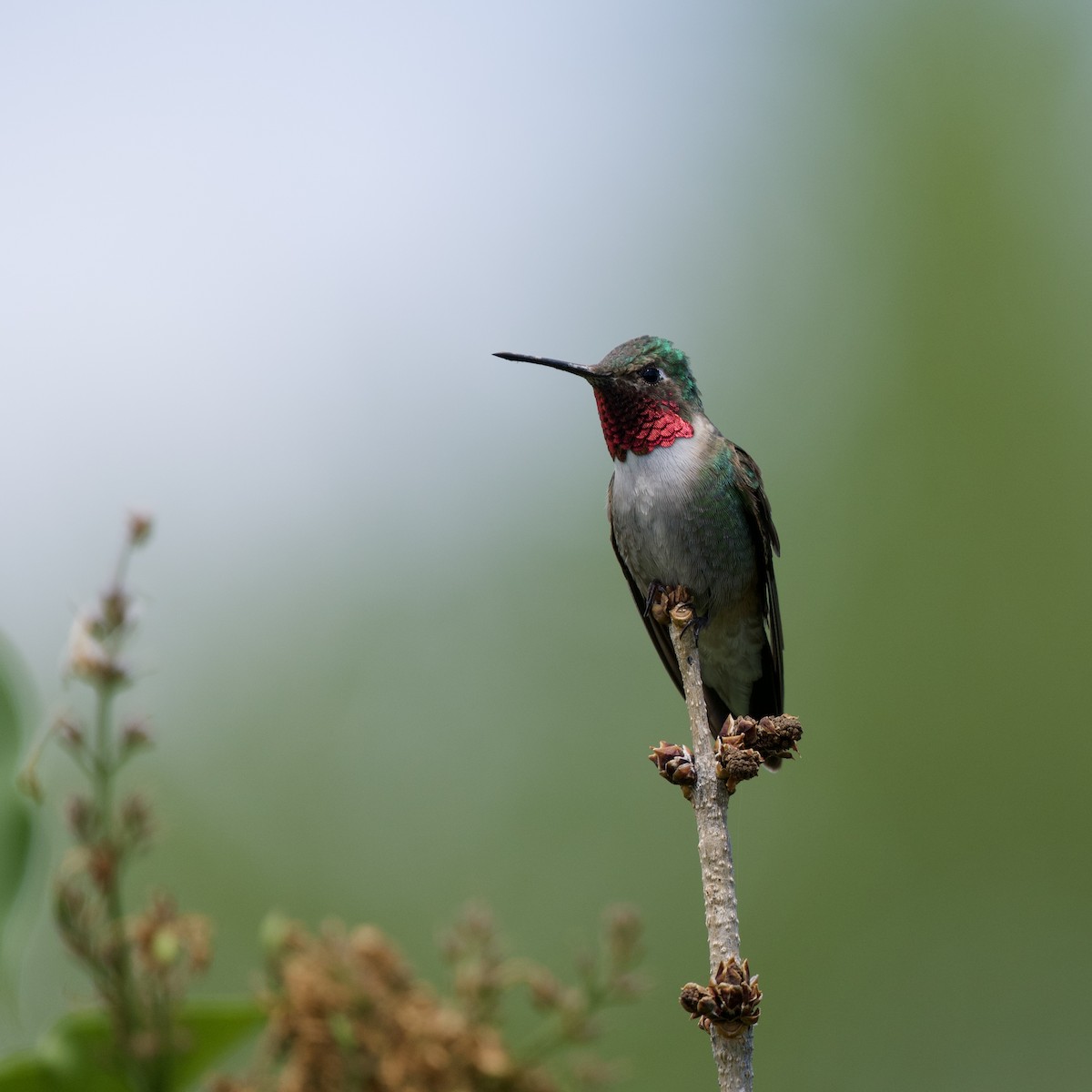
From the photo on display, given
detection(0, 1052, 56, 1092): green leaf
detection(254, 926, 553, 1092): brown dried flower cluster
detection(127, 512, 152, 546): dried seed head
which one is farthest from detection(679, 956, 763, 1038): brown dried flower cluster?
detection(127, 512, 152, 546): dried seed head

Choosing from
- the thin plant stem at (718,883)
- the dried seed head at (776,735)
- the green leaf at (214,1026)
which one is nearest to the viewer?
the green leaf at (214,1026)

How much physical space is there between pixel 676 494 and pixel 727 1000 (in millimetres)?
3178

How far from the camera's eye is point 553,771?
1246cm

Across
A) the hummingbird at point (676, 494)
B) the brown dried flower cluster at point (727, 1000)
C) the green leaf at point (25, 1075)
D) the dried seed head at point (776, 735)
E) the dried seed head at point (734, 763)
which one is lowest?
the brown dried flower cluster at point (727, 1000)

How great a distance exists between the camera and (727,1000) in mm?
1729

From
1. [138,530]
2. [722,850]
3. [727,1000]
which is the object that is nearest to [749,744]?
[722,850]

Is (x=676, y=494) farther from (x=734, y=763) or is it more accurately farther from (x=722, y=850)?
(x=722, y=850)

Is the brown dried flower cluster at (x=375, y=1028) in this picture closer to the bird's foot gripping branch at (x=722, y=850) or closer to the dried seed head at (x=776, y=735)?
the bird's foot gripping branch at (x=722, y=850)

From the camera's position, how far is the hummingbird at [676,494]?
187 inches

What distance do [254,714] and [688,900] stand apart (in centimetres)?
491

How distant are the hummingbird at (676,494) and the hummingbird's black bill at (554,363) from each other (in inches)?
1.7

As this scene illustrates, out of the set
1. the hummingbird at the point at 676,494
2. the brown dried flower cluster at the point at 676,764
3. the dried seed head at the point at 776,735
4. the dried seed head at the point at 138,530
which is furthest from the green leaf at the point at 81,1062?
the hummingbird at the point at 676,494

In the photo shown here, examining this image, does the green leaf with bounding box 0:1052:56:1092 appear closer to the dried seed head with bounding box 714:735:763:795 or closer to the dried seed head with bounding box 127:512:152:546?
the dried seed head with bounding box 127:512:152:546

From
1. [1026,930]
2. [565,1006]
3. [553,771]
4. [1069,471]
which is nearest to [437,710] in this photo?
[553,771]
